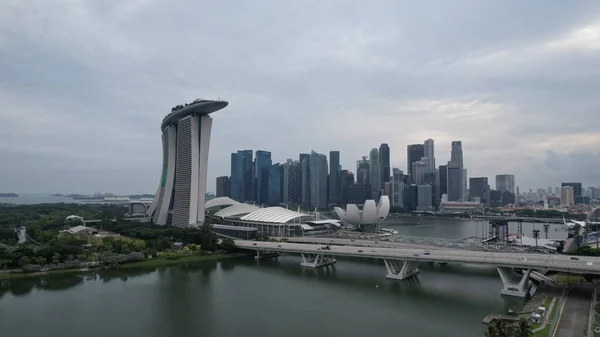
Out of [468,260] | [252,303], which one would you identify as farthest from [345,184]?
[252,303]

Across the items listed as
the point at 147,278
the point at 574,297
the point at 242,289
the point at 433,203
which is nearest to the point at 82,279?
the point at 147,278

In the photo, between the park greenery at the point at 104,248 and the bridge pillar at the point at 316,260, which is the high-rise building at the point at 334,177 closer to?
the park greenery at the point at 104,248

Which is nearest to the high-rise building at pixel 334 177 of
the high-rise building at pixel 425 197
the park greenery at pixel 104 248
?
the high-rise building at pixel 425 197

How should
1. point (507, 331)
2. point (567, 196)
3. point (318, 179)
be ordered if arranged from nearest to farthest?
point (507, 331)
point (318, 179)
point (567, 196)

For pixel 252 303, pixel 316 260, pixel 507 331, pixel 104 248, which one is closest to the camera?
pixel 507 331

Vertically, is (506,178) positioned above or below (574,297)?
above

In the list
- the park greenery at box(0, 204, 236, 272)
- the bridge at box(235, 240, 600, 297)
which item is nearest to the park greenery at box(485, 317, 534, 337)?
the bridge at box(235, 240, 600, 297)

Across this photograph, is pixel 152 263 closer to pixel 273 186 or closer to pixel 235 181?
pixel 273 186

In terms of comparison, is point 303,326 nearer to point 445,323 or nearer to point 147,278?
point 445,323
